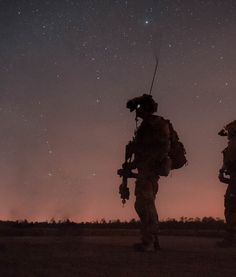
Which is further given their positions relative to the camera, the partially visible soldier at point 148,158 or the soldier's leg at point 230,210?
the soldier's leg at point 230,210

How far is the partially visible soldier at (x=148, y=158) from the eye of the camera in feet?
36.4

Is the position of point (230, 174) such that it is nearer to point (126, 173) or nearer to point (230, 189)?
point (230, 189)

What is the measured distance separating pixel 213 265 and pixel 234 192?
5.51 metres

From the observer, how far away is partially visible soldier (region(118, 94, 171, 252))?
36.4 ft

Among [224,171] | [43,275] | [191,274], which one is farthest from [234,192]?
[43,275]

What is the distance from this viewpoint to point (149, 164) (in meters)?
11.3

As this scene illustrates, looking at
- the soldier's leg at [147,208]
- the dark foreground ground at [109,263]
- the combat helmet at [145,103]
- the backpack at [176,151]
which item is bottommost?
the dark foreground ground at [109,263]

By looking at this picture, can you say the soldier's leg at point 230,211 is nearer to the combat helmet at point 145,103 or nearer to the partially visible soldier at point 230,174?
the partially visible soldier at point 230,174

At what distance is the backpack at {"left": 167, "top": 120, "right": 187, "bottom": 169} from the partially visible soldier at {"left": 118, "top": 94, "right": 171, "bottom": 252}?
0.79 ft

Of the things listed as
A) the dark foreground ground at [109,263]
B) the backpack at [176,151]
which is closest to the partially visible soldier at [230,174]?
the backpack at [176,151]

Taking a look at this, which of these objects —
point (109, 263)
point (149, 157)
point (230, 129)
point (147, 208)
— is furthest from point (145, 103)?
point (109, 263)

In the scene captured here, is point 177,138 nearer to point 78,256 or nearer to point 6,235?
point 78,256

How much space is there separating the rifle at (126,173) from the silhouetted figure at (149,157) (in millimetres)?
16

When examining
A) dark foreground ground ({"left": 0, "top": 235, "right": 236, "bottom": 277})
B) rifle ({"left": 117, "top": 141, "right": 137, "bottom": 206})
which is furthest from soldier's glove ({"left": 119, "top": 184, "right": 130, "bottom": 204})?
dark foreground ground ({"left": 0, "top": 235, "right": 236, "bottom": 277})
